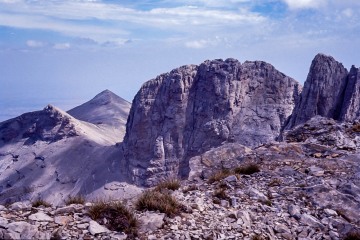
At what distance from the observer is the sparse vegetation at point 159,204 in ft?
35.2

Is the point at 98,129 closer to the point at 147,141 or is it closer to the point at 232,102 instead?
the point at 147,141

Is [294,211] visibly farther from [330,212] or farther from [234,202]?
[234,202]

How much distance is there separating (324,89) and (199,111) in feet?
152

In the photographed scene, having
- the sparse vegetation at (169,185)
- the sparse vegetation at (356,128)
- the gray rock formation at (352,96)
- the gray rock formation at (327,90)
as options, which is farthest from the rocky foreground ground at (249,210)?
the gray rock formation at (327,90)

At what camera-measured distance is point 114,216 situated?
Result: 10.1 meters

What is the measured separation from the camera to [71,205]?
10695 millimetres

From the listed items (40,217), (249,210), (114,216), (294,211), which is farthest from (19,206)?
(294,211)

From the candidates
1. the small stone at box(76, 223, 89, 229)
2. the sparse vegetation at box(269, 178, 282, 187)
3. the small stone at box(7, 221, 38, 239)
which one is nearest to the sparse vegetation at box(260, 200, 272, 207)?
the sparse vegetation at box(269, 178, 282, 187)

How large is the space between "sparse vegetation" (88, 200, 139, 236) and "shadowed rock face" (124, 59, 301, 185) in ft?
342

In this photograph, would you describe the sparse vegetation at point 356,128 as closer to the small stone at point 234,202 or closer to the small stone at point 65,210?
the small stone at point 234,202

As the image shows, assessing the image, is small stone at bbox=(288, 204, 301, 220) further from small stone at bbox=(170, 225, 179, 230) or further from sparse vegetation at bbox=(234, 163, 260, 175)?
small stone at bbox=(170, 225, 179, 230)

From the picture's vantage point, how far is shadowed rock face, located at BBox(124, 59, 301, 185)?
119963 millimetres

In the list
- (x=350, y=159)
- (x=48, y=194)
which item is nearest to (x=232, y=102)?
(x=48, y=194)

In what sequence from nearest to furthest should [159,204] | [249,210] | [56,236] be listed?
[56,236] → [159,204] → [249,210]
